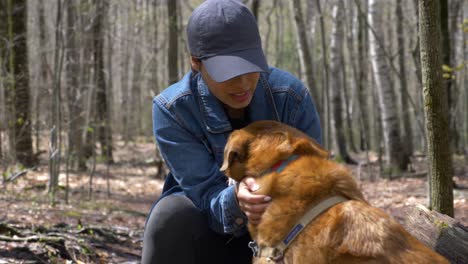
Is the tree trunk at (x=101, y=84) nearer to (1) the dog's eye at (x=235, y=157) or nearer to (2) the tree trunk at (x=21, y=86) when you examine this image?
(2) the tree trunk at (x=21, y=86)

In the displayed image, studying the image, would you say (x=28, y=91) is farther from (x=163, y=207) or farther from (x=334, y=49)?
(x=334, y=49)

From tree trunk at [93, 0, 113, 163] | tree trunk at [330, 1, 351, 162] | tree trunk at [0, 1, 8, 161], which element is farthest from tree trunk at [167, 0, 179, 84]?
tree trunk at [330, 1, 351, 162]

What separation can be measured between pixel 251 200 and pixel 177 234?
2.04 ft

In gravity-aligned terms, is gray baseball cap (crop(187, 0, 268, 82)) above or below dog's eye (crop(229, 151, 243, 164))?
above

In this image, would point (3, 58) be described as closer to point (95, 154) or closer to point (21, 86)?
point (21, 86)

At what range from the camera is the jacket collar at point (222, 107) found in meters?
3.26

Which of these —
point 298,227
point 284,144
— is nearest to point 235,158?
point 284,144

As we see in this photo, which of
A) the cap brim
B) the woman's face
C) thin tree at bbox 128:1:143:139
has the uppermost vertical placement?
the cap brim

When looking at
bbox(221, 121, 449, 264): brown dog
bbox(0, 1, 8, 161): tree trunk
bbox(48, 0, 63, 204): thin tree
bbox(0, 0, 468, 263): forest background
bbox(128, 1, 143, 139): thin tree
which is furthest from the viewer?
bbox(128, 1, 143, 139): thin tree

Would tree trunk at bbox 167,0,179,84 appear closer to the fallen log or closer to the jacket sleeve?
the jacket sleeve

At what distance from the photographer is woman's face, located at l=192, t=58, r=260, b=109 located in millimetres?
3037

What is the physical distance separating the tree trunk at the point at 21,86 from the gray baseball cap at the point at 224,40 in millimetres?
7891

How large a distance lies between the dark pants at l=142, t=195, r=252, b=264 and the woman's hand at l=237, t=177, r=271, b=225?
44cm

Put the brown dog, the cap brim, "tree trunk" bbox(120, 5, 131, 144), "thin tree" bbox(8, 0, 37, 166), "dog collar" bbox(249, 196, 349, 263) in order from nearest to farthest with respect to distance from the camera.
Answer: the brown dog
"dog collar" bbox(249, 196, 349, 263)
the cap brim
"thin tree" bbox(8, 0, 37, 166)
"tree trunk" bbox(120, 5, 131, 144)
